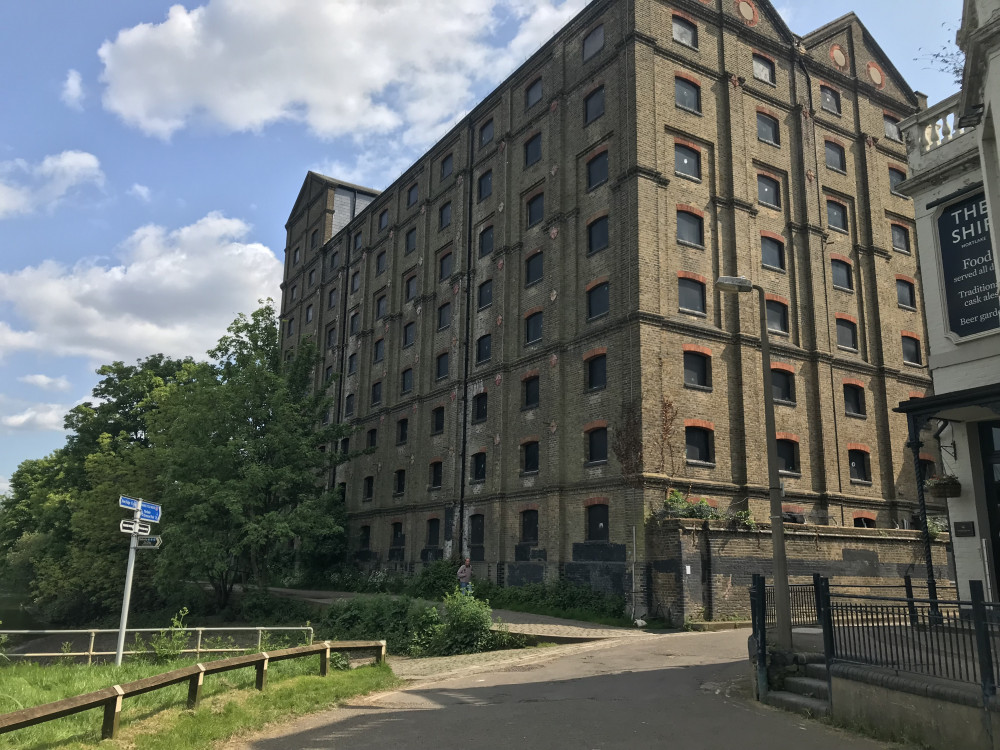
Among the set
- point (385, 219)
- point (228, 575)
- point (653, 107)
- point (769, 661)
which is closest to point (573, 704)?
point (769, 661)

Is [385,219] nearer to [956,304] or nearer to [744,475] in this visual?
[744,475]

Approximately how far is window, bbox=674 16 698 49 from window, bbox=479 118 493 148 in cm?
939

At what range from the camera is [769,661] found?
1086cm

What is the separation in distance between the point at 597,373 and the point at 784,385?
691 cm

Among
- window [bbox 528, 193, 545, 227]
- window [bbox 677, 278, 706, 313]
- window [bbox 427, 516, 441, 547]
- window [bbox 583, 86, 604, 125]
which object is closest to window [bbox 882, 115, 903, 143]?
window [bbox 583, 86, 604, 125]

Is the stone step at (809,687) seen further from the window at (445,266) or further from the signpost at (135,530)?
the window at (445,266)

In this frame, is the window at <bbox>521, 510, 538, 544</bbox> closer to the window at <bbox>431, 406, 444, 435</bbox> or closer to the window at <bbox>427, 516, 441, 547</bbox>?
the window at <bbox>427, 516, 441, 547</bbox>

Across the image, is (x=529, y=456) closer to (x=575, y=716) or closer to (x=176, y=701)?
(x=575, y=716)

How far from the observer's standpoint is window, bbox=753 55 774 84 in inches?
1153

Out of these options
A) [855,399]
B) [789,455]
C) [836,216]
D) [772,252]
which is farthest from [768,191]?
[789,455]

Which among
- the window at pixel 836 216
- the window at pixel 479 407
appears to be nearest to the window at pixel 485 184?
the window at pixel 479 407

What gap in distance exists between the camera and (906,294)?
31.0 meters

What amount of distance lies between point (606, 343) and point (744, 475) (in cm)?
624

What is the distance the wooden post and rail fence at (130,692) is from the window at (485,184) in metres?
24.0
